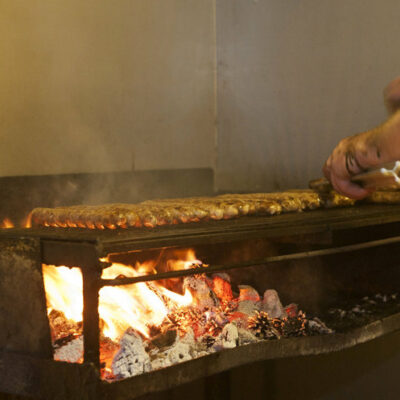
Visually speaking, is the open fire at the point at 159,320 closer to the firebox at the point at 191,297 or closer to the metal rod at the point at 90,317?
the firebox at the point at 191,297

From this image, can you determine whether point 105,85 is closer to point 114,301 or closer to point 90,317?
point 114,301

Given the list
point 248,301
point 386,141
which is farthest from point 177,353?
point 386,141

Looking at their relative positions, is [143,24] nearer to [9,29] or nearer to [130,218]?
[9,29]

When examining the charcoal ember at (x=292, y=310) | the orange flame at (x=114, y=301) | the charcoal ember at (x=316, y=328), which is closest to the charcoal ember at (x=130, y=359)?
the orange flame at (x=114, y=301)

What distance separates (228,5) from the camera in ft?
18.2

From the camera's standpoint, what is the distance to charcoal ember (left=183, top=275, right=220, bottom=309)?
10.4 feet

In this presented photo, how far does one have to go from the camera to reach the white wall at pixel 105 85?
3.81 meters

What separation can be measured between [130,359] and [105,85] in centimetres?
258

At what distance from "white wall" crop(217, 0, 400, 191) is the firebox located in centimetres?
131

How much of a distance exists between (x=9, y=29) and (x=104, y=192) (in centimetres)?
128

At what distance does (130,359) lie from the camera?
7.78 feet

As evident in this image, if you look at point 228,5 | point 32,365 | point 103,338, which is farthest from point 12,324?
point 228,5

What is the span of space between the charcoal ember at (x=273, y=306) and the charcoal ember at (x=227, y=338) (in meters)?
0.48

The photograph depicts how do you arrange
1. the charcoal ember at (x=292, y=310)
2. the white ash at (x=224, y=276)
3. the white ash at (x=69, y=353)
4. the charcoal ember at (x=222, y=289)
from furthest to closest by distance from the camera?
the white ash at (x=224, y=276)
the charcoal ember at (x=222, y=289)
the charcoal ember at (x=292, y=310)
the white ash at (x=69, y=353)
